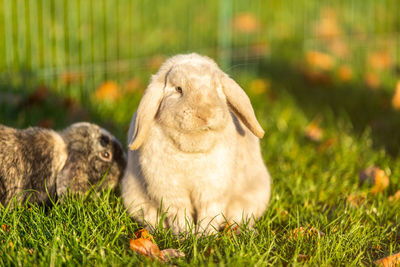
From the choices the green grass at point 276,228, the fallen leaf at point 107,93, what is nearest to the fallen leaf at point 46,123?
the fallen leaf at point 107,93

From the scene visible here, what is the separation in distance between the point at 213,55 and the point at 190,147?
12.7 feet

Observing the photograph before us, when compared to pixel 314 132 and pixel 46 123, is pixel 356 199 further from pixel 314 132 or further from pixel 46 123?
pixel 46 123

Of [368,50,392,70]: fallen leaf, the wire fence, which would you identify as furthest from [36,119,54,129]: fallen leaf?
[368,50,392,70]: fallen leaf

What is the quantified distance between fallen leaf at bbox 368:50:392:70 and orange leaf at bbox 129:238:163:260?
5020 millimetres

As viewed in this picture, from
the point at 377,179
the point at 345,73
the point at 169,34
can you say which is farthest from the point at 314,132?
the point at 169,34

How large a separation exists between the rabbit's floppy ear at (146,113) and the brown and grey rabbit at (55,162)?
2.42 feet

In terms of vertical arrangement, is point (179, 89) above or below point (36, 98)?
above

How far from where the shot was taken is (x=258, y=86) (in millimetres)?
6086

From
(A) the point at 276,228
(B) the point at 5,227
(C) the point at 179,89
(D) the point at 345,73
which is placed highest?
(C) the point at 179,89

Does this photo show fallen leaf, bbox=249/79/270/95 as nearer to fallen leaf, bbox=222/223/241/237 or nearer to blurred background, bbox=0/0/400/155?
blurred background, bbox=0/0/400/155

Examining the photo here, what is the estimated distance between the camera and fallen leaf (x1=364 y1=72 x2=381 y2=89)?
20.1 feet

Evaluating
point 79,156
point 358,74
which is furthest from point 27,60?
point 358,74

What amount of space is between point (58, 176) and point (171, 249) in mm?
1163

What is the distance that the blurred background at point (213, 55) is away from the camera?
5.13m
